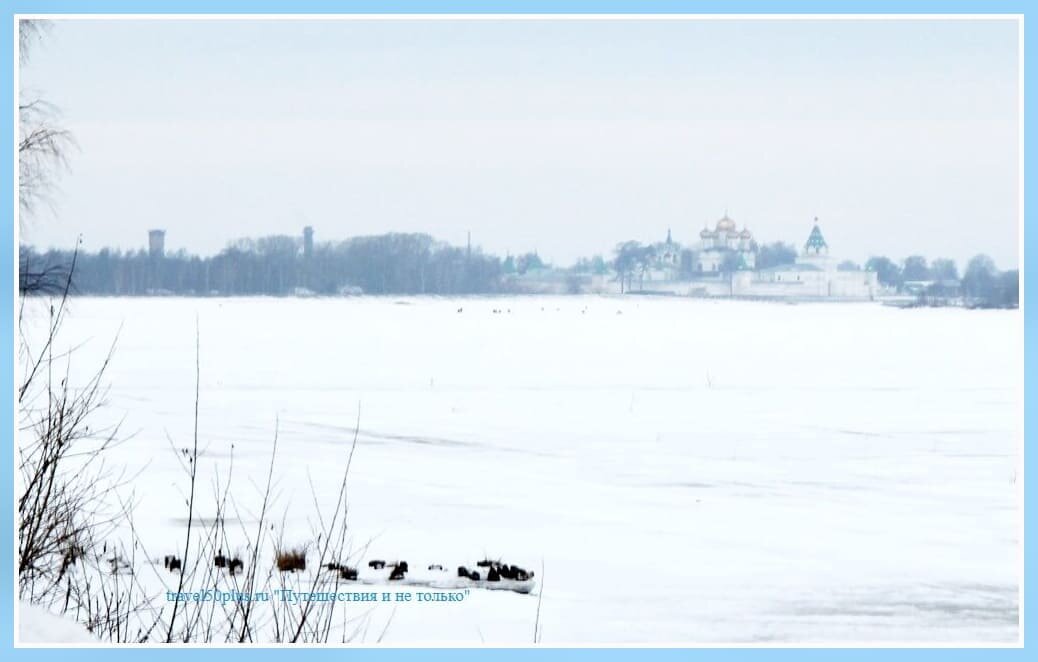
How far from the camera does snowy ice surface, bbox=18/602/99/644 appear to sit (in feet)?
9.39

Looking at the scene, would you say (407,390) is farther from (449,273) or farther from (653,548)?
(653,548)

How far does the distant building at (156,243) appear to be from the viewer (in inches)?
219

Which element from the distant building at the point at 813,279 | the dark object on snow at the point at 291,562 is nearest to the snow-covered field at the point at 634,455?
the dark object on snow at the point at 291,562

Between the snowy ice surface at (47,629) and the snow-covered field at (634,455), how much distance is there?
0.93 metres

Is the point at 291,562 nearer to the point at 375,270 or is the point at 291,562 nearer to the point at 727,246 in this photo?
the point at 375,270

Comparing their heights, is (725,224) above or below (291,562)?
above

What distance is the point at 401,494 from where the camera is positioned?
5.16 m

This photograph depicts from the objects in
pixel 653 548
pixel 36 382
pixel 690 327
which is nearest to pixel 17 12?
pixel 36 382

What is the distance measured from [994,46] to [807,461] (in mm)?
2189

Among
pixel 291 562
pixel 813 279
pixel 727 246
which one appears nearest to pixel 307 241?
pixel 727 246

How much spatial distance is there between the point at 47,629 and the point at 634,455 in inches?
141

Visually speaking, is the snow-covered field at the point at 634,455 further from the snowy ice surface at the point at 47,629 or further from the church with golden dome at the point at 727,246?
the snowy ice surface at the point at 47,629

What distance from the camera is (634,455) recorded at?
20.0 feet

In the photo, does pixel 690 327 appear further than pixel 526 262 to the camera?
Yes
